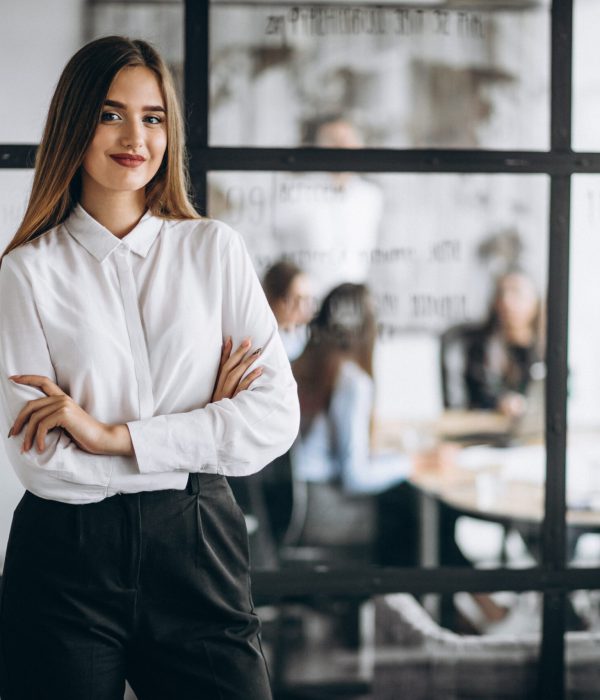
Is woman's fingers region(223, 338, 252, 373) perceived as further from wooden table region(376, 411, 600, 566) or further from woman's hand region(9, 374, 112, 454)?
wooden table region(376, 411, 600, 566)

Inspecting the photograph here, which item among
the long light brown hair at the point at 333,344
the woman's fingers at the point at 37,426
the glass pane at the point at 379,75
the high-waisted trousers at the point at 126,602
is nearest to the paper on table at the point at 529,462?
the long light brown hair at the point at 333,344

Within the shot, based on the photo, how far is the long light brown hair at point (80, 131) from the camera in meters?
1.64

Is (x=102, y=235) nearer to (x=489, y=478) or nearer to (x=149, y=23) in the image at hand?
(x=149, y=23)

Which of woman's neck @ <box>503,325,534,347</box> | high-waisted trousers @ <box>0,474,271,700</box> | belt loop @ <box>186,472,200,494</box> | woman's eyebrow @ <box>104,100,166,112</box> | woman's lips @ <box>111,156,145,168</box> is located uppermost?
woman's eyebrow @ <box>104,100,166,112</box>

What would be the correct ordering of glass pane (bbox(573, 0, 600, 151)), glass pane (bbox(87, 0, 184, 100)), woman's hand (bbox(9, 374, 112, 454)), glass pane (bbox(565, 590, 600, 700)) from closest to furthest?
1. woman's hand (bbox(9, 374, 112, 454))
2. glass pane (bbox(87, 0, 184, 100))
3. glass pane (bbox(573, 0, 600, 151))
4. glass pane (bbox(565, 590, 600, 700))

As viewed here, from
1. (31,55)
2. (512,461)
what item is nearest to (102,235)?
(31,55)

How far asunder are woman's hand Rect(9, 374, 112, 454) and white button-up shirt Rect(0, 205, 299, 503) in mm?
17

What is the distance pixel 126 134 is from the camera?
1655 millimetres

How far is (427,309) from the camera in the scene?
8.97ft

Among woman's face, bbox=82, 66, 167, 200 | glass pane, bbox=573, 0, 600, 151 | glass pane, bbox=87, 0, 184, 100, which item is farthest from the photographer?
glass pane, bbox=573, 0, 600, 151

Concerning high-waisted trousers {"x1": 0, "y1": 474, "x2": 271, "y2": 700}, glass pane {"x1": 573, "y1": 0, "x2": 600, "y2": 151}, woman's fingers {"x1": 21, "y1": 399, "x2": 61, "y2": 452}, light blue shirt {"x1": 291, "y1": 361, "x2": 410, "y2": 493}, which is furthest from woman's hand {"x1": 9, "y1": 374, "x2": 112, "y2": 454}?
glass pane {"x1": 573, "y1": 0, "x2": 600, "y2": 151}

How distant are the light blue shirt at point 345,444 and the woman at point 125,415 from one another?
1025mm

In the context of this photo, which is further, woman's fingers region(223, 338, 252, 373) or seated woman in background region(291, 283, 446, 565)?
seated woman in background region(291, 283, 446, 565)

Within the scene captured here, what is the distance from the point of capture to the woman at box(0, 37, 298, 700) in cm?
156
